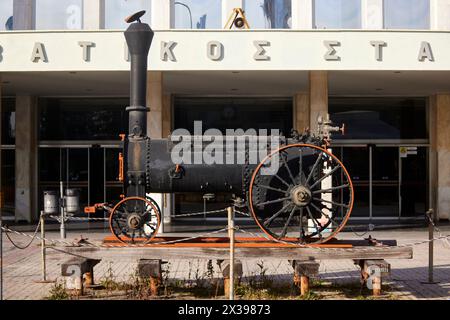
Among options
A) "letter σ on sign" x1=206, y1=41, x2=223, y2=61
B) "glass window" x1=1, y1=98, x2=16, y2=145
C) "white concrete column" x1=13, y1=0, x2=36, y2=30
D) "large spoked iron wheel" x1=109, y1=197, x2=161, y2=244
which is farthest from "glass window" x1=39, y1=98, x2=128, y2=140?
"large spoked iron wheel" x1=109, y1=197, x2=161, y2=244

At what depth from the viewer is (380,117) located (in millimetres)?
21047

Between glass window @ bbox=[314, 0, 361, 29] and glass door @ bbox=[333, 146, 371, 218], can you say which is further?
glass door @ bbox=[333, 146, 371, 218]

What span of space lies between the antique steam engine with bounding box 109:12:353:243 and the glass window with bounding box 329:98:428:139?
11.5 metres

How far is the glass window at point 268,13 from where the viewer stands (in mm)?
18281

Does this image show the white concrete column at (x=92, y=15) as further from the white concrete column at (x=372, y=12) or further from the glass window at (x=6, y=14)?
the white concrete column at (x=372, y=12)

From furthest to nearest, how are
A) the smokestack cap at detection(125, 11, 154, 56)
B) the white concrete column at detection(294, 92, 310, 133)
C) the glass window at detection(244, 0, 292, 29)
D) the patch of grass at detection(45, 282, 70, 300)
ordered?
the white concrete column at detection(294, 92, 310, 133) → the glass window at detection(244, 0, 292, 29) → the smokestack cap at detection(125, 11, 154, 56) → the patch of grass at detection(45, 282, 70, 300)

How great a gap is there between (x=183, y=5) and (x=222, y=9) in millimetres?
979

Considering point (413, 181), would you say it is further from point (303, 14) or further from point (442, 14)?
point (303, 14)

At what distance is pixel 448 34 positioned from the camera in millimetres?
15703

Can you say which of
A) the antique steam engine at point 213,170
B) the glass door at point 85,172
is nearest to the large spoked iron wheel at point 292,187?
the antique steam engine at point 213,170

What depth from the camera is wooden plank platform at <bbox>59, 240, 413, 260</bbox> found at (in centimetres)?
897

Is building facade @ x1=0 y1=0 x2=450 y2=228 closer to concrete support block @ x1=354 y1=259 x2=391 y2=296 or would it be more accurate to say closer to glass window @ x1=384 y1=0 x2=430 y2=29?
glass window @ x1=384 y1=0 x2=430 y2=29

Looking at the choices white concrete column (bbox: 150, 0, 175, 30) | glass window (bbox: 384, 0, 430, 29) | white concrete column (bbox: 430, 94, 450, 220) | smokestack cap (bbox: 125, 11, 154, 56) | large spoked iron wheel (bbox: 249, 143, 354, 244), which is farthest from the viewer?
white concrete column (bbox: 430, 94, 450, 220)
